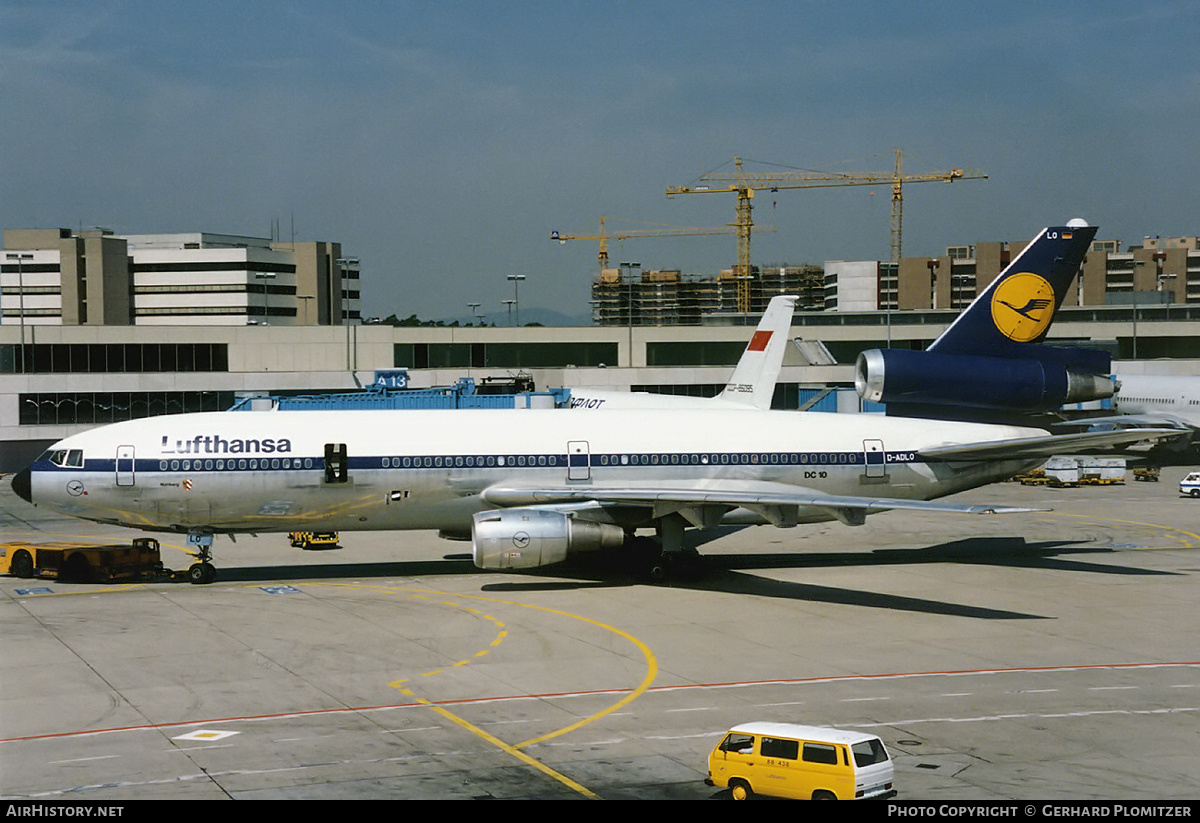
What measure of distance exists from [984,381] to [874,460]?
541 centimetres

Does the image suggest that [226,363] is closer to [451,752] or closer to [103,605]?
[103,605]

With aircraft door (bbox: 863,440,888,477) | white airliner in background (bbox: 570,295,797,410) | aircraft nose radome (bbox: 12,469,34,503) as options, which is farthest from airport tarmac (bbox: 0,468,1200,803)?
white airliner in background (bbox: 570,295,797,410)

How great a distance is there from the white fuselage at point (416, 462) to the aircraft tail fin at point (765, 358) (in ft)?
77.3

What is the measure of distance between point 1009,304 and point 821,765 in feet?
104

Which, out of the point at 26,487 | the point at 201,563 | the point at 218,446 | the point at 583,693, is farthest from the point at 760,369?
→ the point at 583,693

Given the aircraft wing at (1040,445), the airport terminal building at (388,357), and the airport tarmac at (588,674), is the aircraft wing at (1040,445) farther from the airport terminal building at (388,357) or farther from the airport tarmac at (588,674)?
the airport terminal building at (388,357)

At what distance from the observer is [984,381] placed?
47.7 meters

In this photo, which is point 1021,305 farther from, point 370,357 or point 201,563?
point 370,357

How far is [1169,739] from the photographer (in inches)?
965

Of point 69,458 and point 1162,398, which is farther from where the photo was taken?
point 1162,398

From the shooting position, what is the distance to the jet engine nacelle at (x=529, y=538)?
1617 inches

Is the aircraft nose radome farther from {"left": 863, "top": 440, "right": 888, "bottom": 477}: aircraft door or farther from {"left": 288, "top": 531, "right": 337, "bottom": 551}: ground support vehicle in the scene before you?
{"left": 863, "top": 440, "right": 888, "bottom": 477}: aircraft door

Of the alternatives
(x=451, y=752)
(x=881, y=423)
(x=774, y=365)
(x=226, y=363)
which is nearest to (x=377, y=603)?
(x=451, y=752)

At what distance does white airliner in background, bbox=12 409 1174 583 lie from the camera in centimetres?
4284
